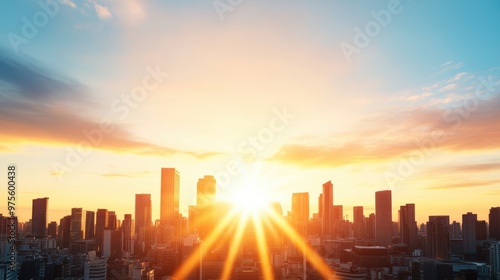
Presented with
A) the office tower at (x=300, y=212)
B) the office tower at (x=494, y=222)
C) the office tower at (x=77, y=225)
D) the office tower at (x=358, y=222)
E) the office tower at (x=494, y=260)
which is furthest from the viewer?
the office tower at (x=358, y=222)

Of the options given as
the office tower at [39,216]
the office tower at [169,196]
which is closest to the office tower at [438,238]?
the office tower at [169,196]

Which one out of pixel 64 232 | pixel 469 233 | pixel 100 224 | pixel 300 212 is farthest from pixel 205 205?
pixel 469 233

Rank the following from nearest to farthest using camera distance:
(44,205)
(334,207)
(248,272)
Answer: (248,272) < (44,205) < (334,207)

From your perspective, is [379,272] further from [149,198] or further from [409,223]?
[149,198]

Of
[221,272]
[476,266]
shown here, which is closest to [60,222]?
[221,272]

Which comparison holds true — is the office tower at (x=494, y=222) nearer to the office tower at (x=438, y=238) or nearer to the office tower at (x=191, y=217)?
the office tower at (x=438, y=238)

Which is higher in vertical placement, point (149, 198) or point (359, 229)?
point (149, 198)
